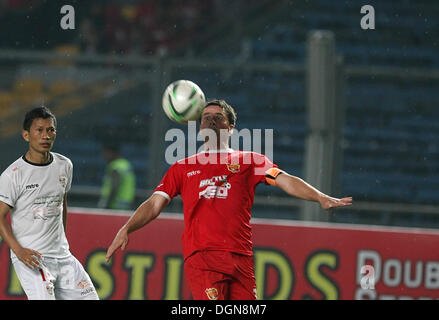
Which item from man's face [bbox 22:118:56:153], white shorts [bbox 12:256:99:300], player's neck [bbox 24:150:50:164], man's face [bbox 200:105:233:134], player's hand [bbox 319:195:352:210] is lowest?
white shorts [bbox 12:256:99:300]

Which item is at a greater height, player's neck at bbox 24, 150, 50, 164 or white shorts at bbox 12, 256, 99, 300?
player's neck at bbox 24, 150, 50, 164

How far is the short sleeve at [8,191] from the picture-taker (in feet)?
19.4

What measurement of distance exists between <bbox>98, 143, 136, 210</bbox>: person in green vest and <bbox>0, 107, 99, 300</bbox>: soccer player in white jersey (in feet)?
12.9

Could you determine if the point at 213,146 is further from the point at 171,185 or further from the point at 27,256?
the point at 27,256

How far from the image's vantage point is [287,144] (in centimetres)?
1162

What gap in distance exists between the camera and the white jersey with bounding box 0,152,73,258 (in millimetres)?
5934

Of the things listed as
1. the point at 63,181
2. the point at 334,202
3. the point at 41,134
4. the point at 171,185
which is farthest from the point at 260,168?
the point at 41,134

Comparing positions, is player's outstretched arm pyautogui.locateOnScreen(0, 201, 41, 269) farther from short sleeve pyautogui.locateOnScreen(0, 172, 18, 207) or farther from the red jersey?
the red jersey

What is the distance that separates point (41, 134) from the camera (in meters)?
5.94

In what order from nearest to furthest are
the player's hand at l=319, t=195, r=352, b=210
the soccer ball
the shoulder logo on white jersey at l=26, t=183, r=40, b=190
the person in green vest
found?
1. the player's hand at l=319, t=195, r=352, b=210
2. the shoulder logo on white jersey at l=26, t=183, r=40, b=190
3. the soccer ball
4. the person in green vest

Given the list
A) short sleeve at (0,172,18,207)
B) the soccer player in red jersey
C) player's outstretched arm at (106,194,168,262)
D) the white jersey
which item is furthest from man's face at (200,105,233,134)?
short sleeve at (0,172,18,207)

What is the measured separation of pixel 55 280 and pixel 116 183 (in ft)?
15.0
